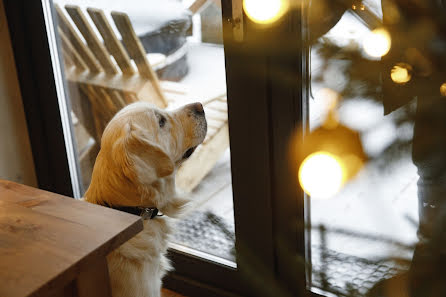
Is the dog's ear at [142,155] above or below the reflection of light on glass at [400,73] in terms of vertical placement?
below

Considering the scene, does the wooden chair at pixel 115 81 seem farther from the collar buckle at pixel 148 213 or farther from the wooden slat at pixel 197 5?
the collar buckle at pixel 148 213

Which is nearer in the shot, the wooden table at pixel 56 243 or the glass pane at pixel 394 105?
the glass pane at pixel 394 105

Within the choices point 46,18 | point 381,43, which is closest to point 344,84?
point 381,43

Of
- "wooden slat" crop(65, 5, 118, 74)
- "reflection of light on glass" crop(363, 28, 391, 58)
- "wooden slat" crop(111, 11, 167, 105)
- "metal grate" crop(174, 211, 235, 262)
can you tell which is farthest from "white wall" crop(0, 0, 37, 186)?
"reflection of light on glass" crop(363, 28, 391, 58)

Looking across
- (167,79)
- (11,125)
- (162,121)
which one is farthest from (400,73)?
(11,125)

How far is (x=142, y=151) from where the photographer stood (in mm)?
1494

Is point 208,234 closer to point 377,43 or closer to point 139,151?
point 139,151

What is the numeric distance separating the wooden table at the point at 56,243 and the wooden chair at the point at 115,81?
89cm

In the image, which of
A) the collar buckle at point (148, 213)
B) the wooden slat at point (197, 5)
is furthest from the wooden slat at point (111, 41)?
the collar buckle at point (148, 213)

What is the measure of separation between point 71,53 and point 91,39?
159 mm

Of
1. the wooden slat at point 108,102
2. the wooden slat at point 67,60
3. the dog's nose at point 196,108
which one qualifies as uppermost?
the wooden slat at point 67,60

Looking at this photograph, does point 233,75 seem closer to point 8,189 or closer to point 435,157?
point 8,189

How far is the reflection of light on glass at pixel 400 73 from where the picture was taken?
2.53 feet

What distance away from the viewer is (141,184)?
1.51 meters
